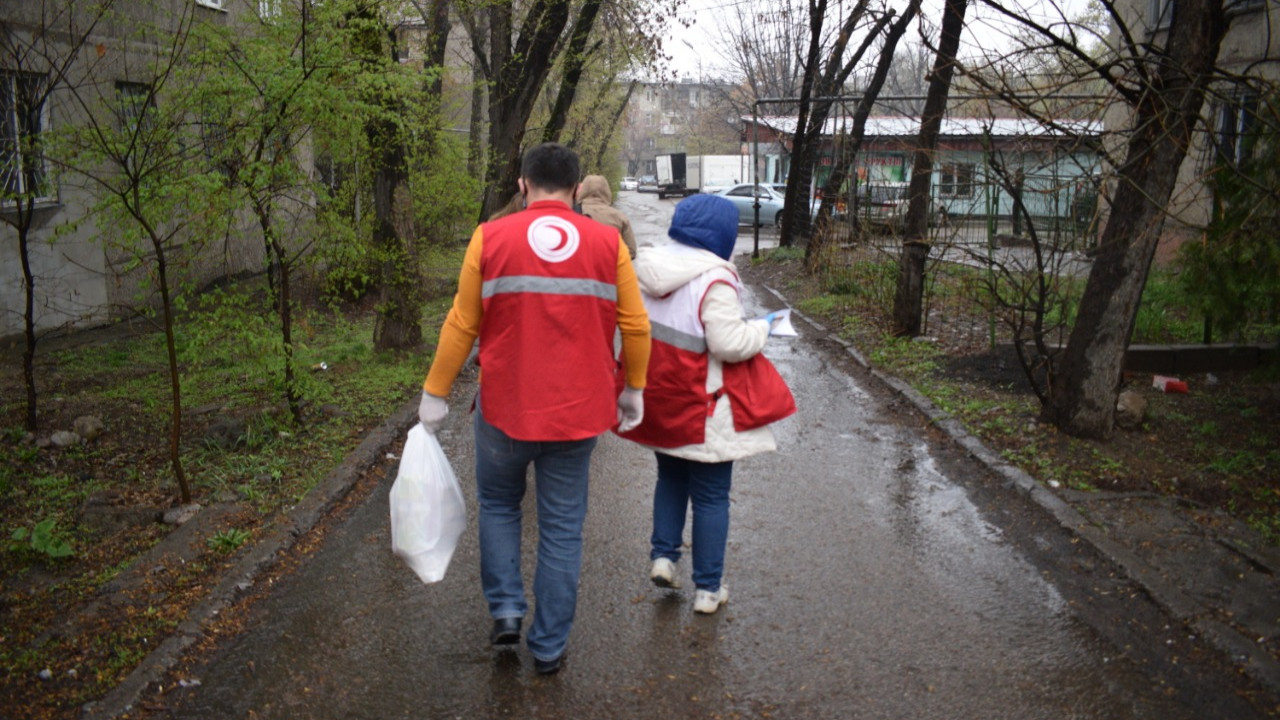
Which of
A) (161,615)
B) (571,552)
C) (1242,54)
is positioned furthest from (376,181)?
(1242,54)

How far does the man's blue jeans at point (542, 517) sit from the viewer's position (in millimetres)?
3926

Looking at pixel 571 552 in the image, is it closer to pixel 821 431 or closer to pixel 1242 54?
pixel 821 431

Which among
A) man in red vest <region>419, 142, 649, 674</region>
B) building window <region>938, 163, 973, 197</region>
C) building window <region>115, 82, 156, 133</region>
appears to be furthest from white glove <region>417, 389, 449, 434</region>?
building window <region>938, 163, 973, 197</region>

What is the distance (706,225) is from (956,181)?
214 inches

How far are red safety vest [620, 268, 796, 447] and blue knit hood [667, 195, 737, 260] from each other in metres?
0.13

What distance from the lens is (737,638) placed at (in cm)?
438

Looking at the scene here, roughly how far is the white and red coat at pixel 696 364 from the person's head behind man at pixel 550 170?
571 mm

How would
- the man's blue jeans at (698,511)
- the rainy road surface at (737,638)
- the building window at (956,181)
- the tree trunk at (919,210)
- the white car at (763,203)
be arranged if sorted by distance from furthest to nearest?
1. the white car at (763,203)
2. the tree trunk at (919,210)
3. the building window at (956,181)
4. the man's blue jeans at (698,511)
5. the rainy road surface at (737,638)

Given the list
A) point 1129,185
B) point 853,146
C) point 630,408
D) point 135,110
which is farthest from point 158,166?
point 853,146

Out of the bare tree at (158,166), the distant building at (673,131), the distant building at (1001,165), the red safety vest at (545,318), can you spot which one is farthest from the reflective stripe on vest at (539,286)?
the distant building at (673,131)

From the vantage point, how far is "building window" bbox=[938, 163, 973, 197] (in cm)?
841

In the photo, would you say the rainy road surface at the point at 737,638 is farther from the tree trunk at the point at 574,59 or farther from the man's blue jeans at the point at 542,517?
the tree trunk at the point at 574,59

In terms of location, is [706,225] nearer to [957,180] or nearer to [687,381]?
[687,381]

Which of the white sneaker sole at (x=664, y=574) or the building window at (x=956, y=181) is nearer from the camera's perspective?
the white sneaker sole at (x=664, y=574)
